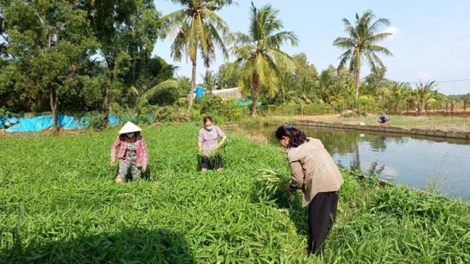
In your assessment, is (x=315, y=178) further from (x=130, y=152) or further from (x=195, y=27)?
(x=195, y=27)

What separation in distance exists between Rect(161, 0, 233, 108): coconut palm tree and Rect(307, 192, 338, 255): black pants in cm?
2190

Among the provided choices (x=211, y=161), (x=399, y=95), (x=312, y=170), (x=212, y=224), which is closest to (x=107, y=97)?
(x=211, y=161)

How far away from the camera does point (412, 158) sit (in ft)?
39.8

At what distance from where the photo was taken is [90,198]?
448 cm

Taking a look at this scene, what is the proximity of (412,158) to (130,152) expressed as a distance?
32.8 ft

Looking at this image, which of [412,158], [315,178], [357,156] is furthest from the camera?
[357,156]

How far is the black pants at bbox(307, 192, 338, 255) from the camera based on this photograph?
367 cm

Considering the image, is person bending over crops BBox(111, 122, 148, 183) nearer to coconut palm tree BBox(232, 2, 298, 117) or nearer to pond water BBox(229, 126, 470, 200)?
pond water BBox(229, 126, 470, 200)

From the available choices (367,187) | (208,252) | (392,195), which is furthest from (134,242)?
(367,187)

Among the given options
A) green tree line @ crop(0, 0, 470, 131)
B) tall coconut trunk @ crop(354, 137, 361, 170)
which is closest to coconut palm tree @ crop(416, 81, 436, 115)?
green tree line @ crop(0, 0, 470, 131)

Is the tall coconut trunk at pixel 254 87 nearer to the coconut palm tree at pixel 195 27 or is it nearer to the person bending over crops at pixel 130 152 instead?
the coconut palm tree at pixel 195 27

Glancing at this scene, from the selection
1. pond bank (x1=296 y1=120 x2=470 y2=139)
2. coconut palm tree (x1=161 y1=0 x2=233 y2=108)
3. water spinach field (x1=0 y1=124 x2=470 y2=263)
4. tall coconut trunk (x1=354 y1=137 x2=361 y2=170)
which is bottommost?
tall coconut trunk (x1=354 y1=137 x2=361 y2=170)

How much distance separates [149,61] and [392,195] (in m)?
25.0

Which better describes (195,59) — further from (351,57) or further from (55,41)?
(351,57)
